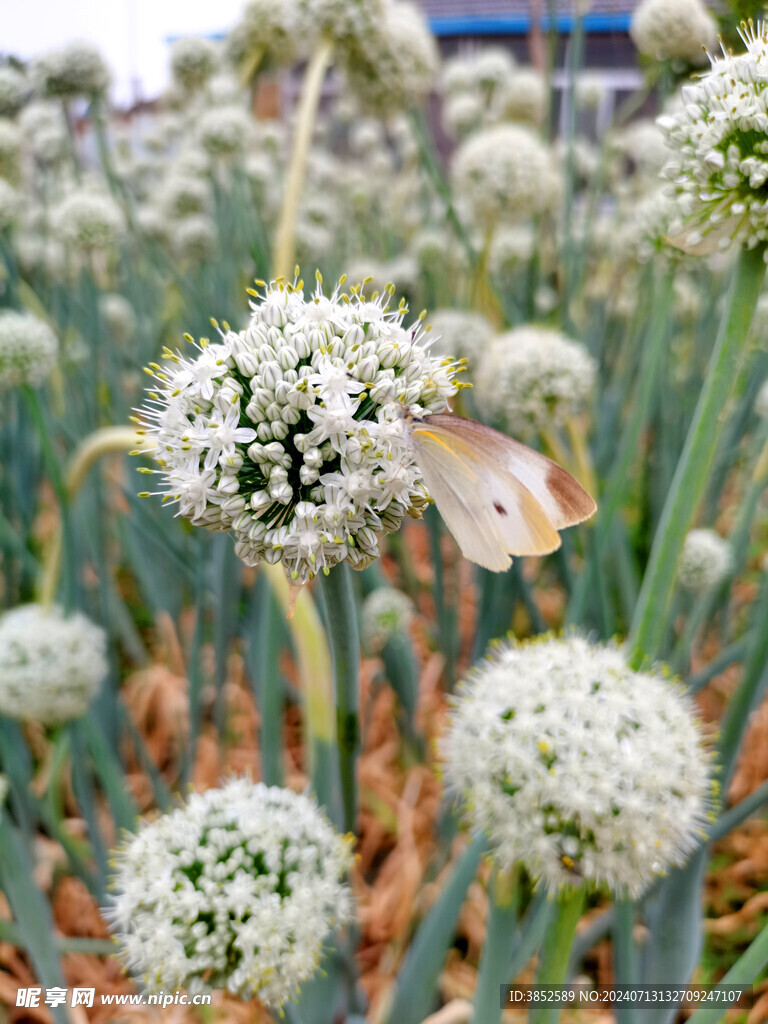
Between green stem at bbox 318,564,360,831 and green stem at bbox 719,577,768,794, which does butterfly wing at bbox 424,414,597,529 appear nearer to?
green stem at bbox 318,564,360,831

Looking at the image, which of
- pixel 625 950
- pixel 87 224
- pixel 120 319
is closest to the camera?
pixel 625 950

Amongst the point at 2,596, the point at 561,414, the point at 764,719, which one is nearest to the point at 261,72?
the point at 561,414

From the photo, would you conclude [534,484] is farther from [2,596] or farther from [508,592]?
[2,596]

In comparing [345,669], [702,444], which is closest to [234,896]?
[345,669]

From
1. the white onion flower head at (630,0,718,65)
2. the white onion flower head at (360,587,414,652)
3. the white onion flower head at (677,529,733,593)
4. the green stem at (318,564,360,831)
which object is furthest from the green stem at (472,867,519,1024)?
the white onion flower head at (630,0,718,65)

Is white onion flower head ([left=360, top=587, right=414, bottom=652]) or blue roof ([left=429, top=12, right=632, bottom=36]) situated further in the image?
blue roof ([left=429, top=12, right=632, bottom=36])

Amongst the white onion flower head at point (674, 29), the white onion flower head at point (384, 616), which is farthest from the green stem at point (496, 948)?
the white onion flower head at point (674, 29)

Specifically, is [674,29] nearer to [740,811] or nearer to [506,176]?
[506,176]

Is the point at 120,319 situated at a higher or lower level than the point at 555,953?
higher
